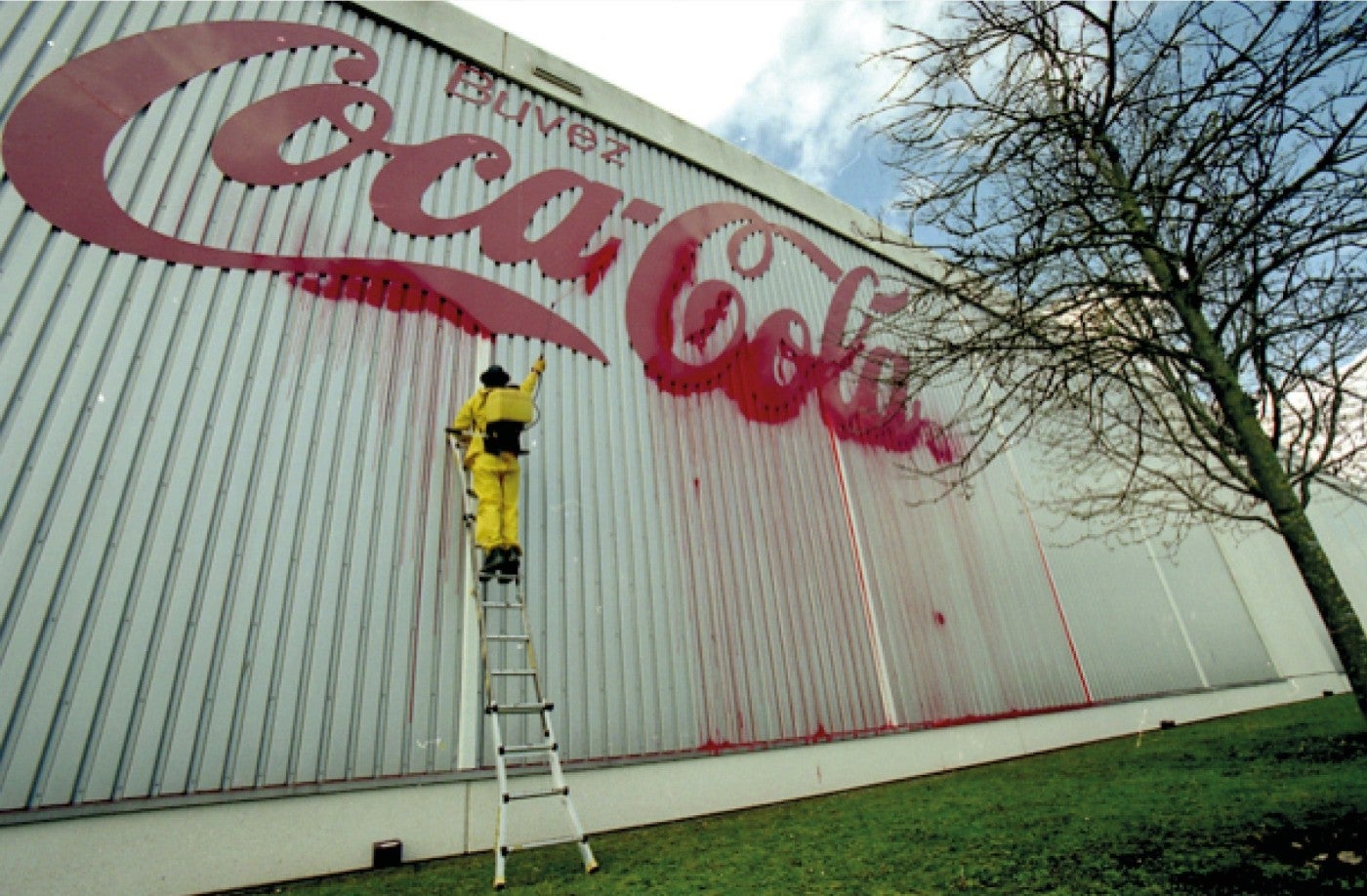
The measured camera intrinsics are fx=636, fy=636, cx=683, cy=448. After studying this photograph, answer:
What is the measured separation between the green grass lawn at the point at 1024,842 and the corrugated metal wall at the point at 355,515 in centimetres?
78

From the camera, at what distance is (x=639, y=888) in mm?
2738

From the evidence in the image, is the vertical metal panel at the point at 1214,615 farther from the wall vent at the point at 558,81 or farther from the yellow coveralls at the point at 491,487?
the wall vent at the point at 558,81

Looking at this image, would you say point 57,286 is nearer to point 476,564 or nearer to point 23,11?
point 23,11

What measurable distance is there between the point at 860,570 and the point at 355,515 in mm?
4721

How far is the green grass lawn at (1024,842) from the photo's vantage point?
7.87 feet

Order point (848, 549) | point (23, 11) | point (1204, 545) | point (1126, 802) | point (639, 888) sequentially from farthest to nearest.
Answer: point (1204, 545), point (848, 549), point (23, 11), point (1126, 802), point (639, 888)

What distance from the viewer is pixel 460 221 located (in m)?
5.52

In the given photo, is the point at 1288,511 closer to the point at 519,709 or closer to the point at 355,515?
the point at 519,709

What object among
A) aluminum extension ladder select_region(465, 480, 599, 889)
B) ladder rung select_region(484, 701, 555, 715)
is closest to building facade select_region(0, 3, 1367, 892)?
aluminum extension ladder select_region(465, 480, 599, 889)

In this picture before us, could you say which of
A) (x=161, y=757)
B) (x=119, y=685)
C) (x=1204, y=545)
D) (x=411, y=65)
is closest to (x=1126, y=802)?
(x=161, y=757)

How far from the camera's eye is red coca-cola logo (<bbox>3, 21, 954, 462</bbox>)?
421cm

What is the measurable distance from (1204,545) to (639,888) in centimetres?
1265

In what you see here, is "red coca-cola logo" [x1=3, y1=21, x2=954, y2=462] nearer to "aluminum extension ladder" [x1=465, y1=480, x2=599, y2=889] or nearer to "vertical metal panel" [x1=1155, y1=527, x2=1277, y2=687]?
"aluminum extension ladder" [x1=465, y1=480, x2=599, y2=889]

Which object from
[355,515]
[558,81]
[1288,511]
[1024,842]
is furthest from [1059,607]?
[558,81]
